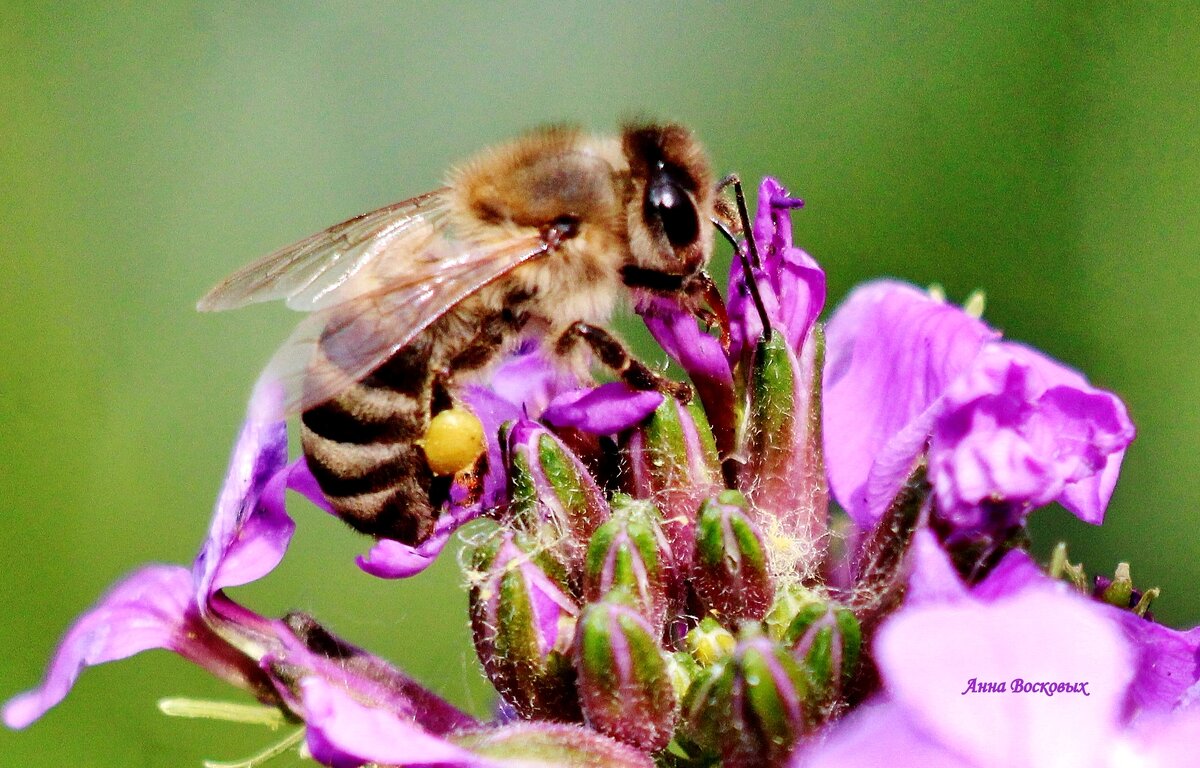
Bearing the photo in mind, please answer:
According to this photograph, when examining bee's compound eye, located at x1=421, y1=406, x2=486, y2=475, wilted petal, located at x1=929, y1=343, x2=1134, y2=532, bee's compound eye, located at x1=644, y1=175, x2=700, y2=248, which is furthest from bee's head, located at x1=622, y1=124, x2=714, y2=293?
wilted petal, located at x1=929, y1=343, x2=1134, y2=532

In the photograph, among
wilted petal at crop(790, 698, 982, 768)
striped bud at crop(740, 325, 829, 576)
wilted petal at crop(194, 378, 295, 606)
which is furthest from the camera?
striped bud at crop(740, 325, 829, 576)

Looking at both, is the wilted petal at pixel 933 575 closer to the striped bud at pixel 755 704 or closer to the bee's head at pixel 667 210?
the striped bud at pixel 755 704

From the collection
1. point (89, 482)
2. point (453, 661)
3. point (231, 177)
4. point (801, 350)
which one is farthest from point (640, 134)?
point (231, 177)

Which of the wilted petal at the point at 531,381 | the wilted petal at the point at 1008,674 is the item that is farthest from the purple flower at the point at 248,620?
the wilted petal at the point at 1008,674

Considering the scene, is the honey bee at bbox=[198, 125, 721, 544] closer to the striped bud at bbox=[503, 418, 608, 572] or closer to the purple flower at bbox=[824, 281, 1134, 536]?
the striped bud at bbox=[503, 418, 608, 572]

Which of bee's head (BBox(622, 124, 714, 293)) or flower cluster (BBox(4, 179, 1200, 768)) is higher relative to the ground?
bee's head (BBox(622, 124, 714, 293))

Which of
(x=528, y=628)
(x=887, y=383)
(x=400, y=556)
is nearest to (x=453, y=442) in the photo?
(x=400, y=556)

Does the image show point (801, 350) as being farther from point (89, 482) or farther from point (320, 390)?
point (89, 482)
